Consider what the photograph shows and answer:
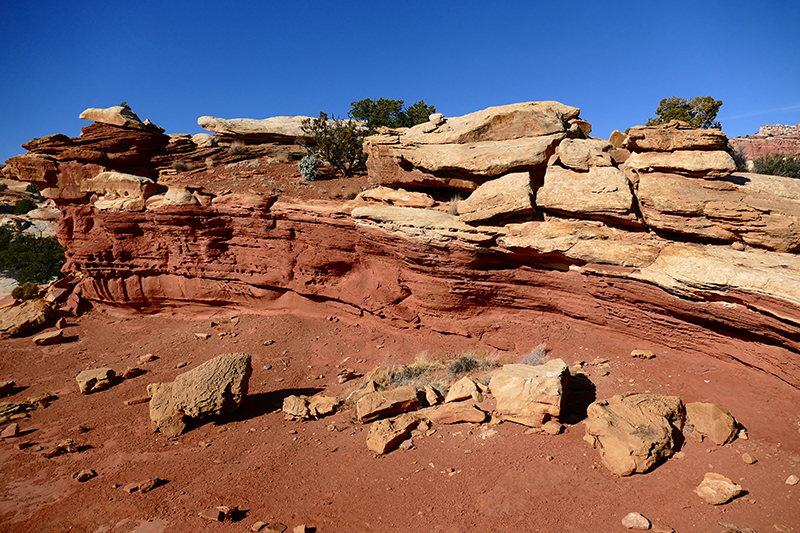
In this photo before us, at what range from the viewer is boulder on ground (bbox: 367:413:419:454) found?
6.94 meters

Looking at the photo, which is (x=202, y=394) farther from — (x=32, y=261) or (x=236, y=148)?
(x=32, y=261)

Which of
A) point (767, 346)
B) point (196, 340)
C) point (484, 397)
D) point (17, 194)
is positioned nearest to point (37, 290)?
point (196, 340)

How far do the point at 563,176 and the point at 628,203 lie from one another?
1792 millimetres

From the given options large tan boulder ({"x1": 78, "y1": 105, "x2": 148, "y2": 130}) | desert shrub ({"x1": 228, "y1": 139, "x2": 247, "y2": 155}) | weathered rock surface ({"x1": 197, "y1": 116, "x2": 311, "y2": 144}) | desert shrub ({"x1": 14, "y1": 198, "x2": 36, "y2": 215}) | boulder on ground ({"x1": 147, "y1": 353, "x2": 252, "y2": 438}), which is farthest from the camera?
desert shrub ({"x1": 14, "y1": 198, "x2": 36, "y2": 215})

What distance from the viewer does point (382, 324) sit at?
1309cm

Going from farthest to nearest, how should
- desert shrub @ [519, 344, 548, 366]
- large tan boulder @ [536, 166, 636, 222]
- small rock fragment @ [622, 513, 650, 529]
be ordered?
desert shrub @ [519, 344, 548, 366], large tan boulder @ [536, 166, 636, 222], small rock fragment @ [622, 513, 650, 529]

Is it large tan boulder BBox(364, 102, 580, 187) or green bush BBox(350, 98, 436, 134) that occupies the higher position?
green bush BBox(350, 98, 436, 134)

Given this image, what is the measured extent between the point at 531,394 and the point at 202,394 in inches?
272

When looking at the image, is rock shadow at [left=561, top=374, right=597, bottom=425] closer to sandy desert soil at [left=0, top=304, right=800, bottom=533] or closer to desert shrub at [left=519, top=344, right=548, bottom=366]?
sandy desert soil at [left=0, top=304, right=800, bottom=533]

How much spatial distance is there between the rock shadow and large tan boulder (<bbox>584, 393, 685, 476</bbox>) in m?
0.35

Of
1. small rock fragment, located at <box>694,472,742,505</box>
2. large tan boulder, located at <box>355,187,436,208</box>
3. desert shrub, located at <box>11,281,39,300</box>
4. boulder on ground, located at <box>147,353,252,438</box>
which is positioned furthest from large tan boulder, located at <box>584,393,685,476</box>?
desert shrub, located at <box>11,281,39,300</box>

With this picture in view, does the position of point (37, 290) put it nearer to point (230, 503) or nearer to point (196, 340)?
point (196, 340)

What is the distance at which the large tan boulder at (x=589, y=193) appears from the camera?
30.4 feet

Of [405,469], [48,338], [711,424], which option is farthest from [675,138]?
[48,338]
